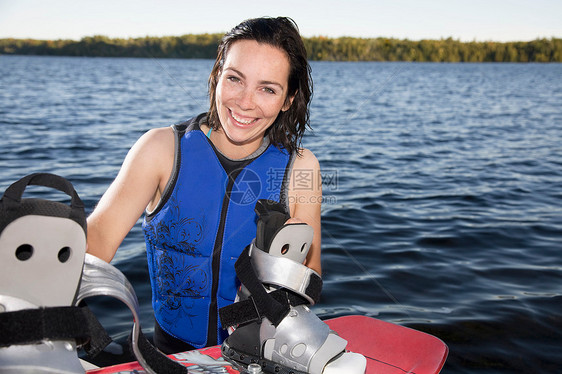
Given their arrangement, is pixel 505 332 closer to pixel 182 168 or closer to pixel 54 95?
pixel 182 168

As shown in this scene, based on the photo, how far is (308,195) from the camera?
2.69 meters

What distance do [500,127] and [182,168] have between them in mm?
15261

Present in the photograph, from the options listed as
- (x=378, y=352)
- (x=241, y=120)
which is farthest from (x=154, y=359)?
(x=378, y=352)

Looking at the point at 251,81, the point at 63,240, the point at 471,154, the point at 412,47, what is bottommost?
the point at 471,154

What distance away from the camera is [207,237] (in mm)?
2619

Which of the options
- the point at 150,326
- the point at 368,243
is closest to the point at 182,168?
the point at 150,326

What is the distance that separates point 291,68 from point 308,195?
2.19 ft

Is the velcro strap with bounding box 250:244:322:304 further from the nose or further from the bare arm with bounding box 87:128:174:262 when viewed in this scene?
the nose

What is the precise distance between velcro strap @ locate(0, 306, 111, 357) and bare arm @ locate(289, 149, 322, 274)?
54.4 inches

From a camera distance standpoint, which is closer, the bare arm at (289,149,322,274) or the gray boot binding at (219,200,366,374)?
the gray boot binding at (219,200,366,374)

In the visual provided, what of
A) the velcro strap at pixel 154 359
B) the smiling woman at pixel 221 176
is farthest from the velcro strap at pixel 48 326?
the smiling woman at pixel 221 176

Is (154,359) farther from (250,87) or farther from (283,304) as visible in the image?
(250,87)

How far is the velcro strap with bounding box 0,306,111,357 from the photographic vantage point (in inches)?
50.8

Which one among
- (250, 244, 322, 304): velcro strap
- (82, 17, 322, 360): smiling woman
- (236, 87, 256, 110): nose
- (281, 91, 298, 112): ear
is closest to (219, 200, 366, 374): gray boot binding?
(250, 244, 322, 304): velcro strap
